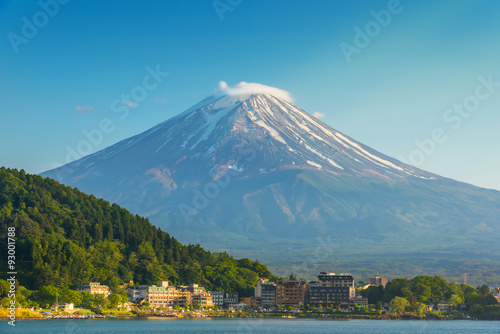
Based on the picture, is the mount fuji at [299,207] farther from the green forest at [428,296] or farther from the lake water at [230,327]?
the lake water at [230,327]

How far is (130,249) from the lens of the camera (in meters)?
89.9

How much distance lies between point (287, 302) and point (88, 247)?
23588mm

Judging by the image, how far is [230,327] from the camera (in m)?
63.6

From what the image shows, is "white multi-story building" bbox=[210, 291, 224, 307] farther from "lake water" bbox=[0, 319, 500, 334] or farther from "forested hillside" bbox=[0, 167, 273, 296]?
"lake water" bbox=[0, 319, 500, 334]

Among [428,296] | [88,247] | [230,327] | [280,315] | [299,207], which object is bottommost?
[230,327]

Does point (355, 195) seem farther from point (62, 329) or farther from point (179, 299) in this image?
point (62, 329)

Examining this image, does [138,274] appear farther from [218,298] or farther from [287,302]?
[287,302]

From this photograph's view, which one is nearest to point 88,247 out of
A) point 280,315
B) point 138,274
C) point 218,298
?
point 138,274

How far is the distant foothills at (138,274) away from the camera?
75.0 metres

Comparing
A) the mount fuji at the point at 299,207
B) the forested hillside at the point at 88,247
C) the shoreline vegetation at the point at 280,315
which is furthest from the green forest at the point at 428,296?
the mount fuji at the point at 299,207

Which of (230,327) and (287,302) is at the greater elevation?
(287,302)

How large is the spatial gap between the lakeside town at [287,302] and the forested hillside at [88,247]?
6.84 ft

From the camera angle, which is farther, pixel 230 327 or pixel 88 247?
pixel 88 247

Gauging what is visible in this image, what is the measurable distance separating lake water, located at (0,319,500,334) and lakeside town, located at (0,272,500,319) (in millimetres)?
4625
